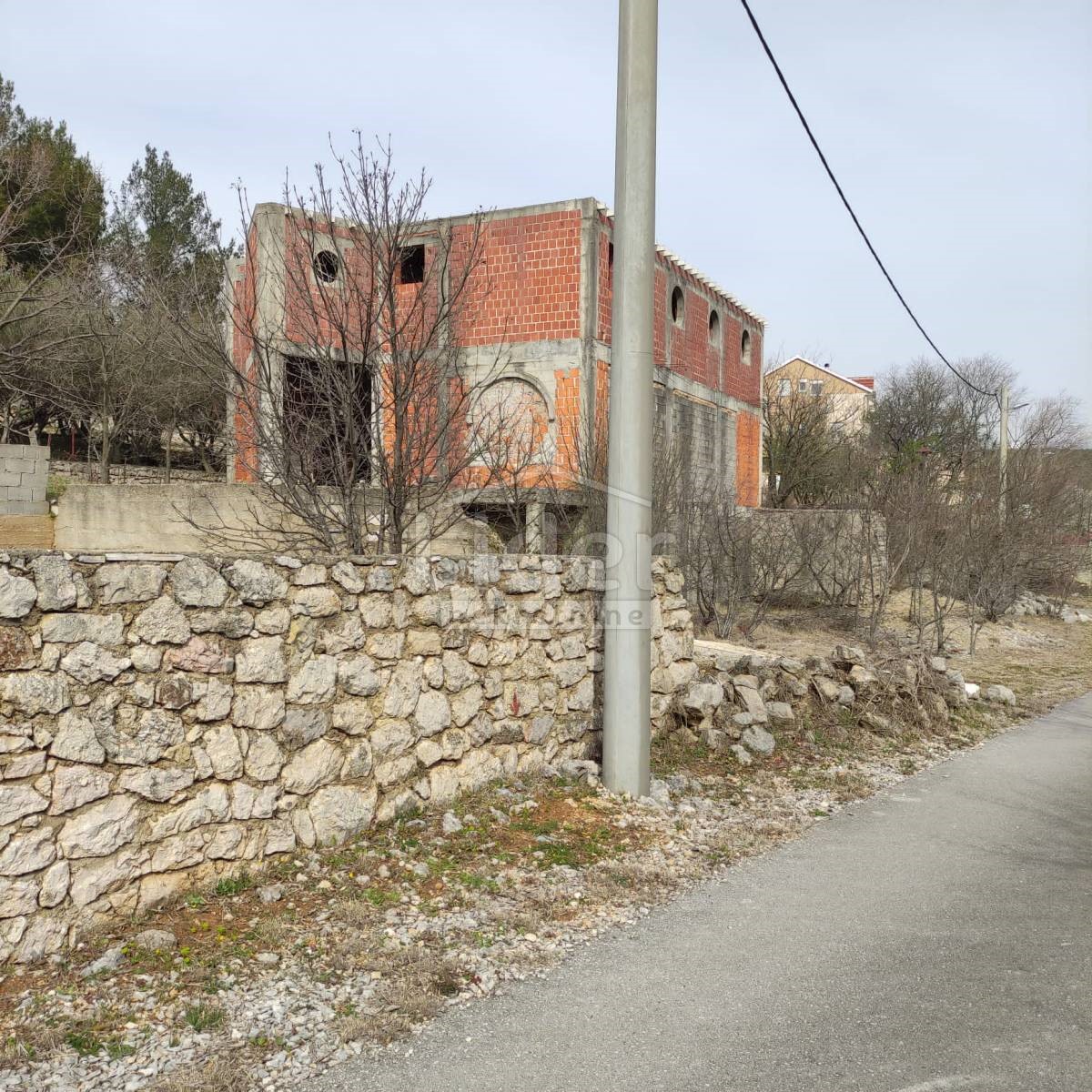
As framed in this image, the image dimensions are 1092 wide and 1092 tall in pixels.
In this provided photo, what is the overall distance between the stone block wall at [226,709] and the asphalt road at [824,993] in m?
1.53

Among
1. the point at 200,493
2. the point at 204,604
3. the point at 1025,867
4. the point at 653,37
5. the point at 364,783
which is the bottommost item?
the point at 1025,867

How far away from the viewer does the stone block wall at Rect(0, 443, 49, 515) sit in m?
14.5

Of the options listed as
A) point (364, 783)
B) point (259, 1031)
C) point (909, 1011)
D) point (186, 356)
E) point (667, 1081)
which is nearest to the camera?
point (667, 1081)

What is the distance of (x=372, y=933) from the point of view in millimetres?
4125

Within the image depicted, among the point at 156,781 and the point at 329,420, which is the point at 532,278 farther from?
the point at 156,781

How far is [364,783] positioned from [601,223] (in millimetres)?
14473

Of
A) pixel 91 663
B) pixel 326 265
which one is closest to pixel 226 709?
pixel 91 663

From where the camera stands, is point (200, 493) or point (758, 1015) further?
point (200, 493)

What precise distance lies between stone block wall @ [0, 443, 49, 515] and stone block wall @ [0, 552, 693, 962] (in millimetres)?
11193

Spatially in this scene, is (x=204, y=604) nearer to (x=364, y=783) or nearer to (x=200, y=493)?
(x=364, y=783)

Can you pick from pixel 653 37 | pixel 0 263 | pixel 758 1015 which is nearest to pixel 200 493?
pixel 653 37

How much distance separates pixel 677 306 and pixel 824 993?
1859 cm

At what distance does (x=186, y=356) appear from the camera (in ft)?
25.2

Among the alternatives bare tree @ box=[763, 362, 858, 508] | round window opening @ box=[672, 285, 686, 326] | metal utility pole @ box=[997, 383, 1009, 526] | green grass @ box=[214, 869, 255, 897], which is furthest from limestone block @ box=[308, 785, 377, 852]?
bare tree @ box=[763, 362, 858, 508]
